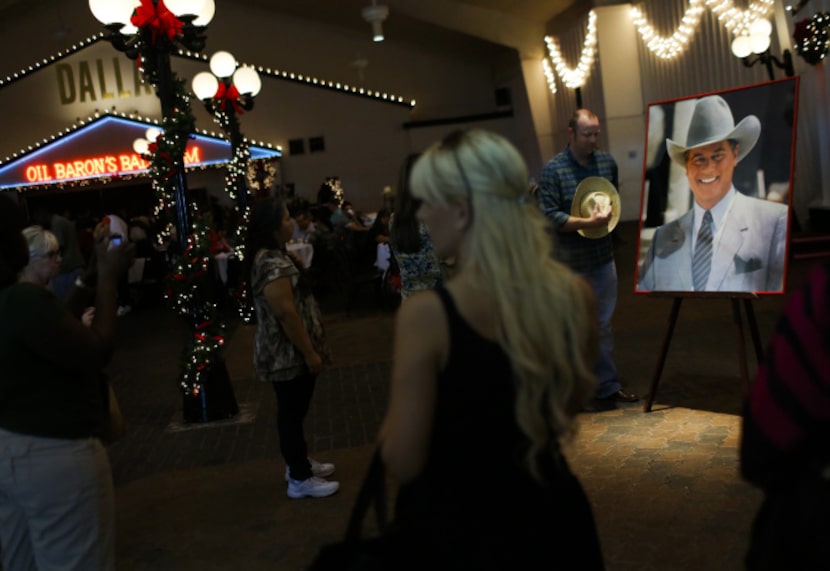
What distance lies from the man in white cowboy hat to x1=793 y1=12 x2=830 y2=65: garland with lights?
7.34m

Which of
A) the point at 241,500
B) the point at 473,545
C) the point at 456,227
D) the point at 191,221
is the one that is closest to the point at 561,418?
the point at 473,545

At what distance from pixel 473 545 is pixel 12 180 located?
22654 mm

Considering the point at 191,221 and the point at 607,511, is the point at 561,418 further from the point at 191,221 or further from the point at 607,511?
the point at 191,221

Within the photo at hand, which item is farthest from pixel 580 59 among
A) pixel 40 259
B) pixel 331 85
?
pixel 40 259

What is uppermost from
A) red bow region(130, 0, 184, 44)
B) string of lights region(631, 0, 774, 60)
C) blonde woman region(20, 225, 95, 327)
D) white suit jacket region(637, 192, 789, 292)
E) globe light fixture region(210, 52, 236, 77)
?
string of lights region(631, 0, 774, 60)

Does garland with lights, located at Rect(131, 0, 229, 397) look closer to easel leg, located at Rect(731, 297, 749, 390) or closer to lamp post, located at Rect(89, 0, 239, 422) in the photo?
lamp post, located at Rect(89, 0, 239, 422)

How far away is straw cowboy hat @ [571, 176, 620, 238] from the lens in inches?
220

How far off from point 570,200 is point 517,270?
3.96 meters

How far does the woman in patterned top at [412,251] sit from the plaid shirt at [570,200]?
1.34 metres

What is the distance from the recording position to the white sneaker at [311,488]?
15.8 ft

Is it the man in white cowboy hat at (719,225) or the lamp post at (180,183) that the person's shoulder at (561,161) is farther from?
the lamp post at (180,183)

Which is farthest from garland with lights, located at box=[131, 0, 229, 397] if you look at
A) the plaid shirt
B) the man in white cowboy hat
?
the man in white cowboy hat

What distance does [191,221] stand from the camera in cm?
678

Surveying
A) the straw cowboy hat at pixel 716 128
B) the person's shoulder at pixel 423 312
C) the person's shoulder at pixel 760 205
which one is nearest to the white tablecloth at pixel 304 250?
the straw cowboy hat at pixel 716 128
